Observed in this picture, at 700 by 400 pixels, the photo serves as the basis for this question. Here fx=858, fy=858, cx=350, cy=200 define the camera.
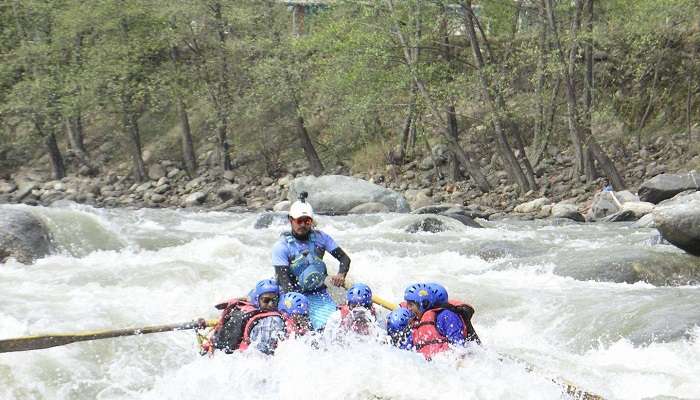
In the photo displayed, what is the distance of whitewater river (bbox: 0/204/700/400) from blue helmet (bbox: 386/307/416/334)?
0.23 meters

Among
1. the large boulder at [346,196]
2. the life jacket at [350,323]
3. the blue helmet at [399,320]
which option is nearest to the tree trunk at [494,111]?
the large boulder at [346,196]

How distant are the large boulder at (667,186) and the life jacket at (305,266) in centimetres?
1121

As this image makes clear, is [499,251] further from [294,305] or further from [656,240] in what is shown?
[294,305]

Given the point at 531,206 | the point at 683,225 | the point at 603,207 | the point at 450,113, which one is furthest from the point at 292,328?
the point at 450,113

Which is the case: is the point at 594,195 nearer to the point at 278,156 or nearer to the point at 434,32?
the point at 434,32

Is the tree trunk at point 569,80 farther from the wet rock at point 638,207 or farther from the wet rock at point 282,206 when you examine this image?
the wet rock at point 282,206

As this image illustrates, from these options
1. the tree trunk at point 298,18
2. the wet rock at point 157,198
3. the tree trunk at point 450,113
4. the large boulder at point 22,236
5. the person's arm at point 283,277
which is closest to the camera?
the person's arm at point 283,277

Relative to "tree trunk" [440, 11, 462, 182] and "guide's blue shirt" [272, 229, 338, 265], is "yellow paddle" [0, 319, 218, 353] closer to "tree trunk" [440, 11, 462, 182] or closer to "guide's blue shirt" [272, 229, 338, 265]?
"guide's blue shirt" [272, 229, 338, 265]

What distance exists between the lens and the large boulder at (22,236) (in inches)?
444

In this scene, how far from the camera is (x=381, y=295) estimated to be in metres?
9.88

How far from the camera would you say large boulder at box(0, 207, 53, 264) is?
37.0 ft

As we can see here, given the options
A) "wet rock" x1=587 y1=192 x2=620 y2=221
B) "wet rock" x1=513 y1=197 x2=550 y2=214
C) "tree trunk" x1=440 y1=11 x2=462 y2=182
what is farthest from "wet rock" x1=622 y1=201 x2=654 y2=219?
"tree trunk" x1=440 y1=11 x2=462 y2=182

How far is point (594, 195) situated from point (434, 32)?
5524 millimetres

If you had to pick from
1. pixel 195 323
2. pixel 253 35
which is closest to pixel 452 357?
pixel 195 323
